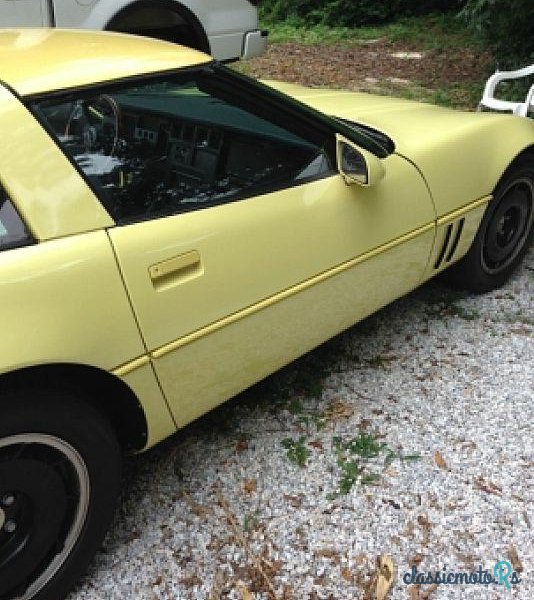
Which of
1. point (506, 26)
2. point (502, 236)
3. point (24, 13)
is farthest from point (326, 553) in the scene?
point (506, 26)

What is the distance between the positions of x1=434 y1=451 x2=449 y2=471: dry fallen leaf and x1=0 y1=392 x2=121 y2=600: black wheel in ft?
3.97

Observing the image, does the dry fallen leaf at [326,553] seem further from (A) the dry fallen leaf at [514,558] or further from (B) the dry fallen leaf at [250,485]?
(A) the dry fallen leaf at [514,558]

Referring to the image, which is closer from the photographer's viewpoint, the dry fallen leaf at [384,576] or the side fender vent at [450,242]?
the dry fallen leaf at [384,576]

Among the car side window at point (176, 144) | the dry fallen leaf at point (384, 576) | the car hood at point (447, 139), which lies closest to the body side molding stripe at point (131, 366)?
the car side window at point (176, 144)

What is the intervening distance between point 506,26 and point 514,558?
18.7 feet

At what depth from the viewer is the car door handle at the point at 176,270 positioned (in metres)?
1.93

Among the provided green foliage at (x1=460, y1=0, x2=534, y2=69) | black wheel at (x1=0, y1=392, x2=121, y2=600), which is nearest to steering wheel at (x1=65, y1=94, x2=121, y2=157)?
black wheel at (x1=0, y1=392, x2=121, y2=600)

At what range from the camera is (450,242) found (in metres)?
3.10

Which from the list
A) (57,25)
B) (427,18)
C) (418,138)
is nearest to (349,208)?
(418,138)

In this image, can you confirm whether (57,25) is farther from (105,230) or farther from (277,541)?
(277,541)

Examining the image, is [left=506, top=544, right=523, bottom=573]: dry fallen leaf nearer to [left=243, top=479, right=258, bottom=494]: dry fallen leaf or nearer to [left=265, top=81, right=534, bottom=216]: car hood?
[left=243, top=479, right=258, bottom=494]: dry fallen leaf

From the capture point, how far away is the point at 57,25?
4953 millimetres

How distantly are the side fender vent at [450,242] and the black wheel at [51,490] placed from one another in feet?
5.79

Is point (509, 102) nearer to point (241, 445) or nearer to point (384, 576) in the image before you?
point (241, 445)
